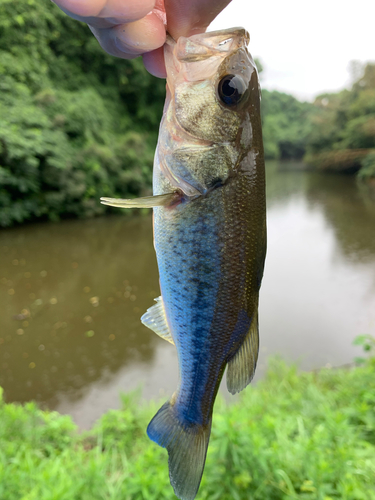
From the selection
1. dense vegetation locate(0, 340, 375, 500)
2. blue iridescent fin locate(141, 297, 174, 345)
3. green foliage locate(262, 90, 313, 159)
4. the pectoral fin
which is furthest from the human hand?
green foliage locate(262, 90, 313, 159)

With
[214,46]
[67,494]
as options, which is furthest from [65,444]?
[214,46]

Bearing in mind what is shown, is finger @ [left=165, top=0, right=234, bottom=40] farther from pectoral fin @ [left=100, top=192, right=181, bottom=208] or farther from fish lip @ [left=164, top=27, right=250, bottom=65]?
pectoral fin @ [left=100, top=192, right=181, bottom=208]

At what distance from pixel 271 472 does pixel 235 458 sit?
1.13 ft

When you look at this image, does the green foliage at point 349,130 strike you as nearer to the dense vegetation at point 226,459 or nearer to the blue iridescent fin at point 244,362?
the dense vegetation at point 226,459

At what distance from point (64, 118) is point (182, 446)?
1417cm

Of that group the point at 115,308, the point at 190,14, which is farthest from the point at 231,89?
the point at 115,308

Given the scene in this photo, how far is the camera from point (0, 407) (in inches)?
157

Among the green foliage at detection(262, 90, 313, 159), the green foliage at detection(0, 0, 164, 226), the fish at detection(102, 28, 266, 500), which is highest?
the green foliage at detection(262, 90, 313, 159)

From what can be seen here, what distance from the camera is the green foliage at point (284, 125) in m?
56.5

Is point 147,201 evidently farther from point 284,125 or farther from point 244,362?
point 284,125

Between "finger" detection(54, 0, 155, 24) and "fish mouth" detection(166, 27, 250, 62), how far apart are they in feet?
0.53

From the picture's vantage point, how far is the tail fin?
106 cm

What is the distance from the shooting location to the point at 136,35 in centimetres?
105

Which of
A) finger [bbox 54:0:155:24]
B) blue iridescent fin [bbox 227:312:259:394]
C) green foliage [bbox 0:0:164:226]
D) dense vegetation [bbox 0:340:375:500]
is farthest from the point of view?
green foliage [bbox 0:0:164:226]
